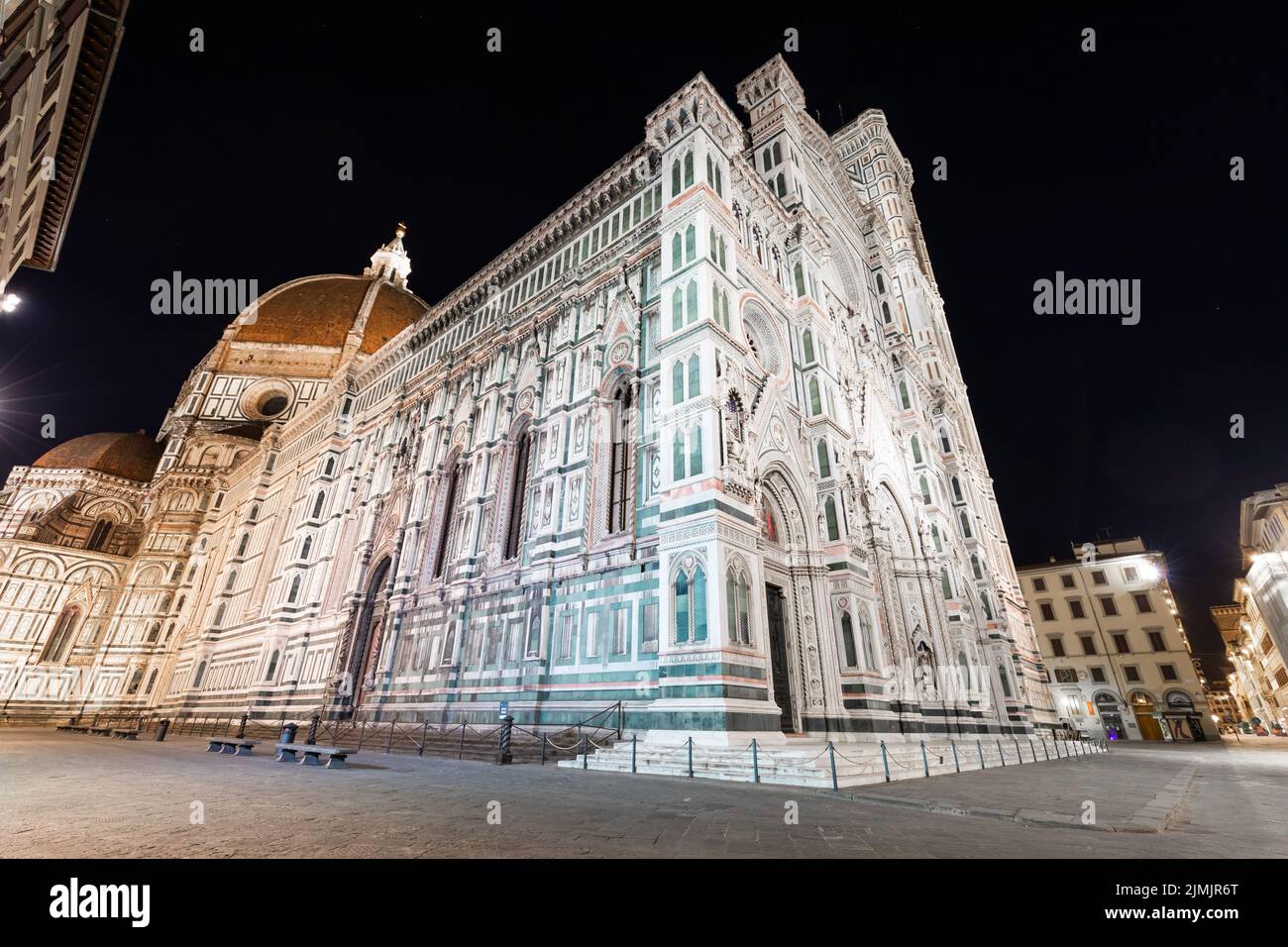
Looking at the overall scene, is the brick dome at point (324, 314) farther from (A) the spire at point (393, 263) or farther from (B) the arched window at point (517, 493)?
(B) the arched window at point (517, 493)

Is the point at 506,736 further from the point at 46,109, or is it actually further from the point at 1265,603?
the point at 1265,603

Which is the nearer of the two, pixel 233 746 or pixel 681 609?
pixel 681 609

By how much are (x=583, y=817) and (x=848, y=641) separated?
1214 cm

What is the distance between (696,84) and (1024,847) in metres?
21.3

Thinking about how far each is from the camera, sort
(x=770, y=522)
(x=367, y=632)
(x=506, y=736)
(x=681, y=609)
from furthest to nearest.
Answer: (x=367, y=632), (x=770, y=522), (x=506, y=736), (x=681, y=609)

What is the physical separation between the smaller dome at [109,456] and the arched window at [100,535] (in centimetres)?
460

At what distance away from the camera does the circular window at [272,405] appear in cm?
5053

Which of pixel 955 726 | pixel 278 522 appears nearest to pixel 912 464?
pixel 955 726

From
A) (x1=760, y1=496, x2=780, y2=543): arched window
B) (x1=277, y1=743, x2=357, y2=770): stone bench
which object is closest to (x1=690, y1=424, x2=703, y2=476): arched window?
(x1=760, y1=496, x2=780, y2=543): arched window

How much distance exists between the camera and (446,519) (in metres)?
22.7

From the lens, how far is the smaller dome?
46188 mm

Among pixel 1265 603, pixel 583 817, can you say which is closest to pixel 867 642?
pixel 583 817
